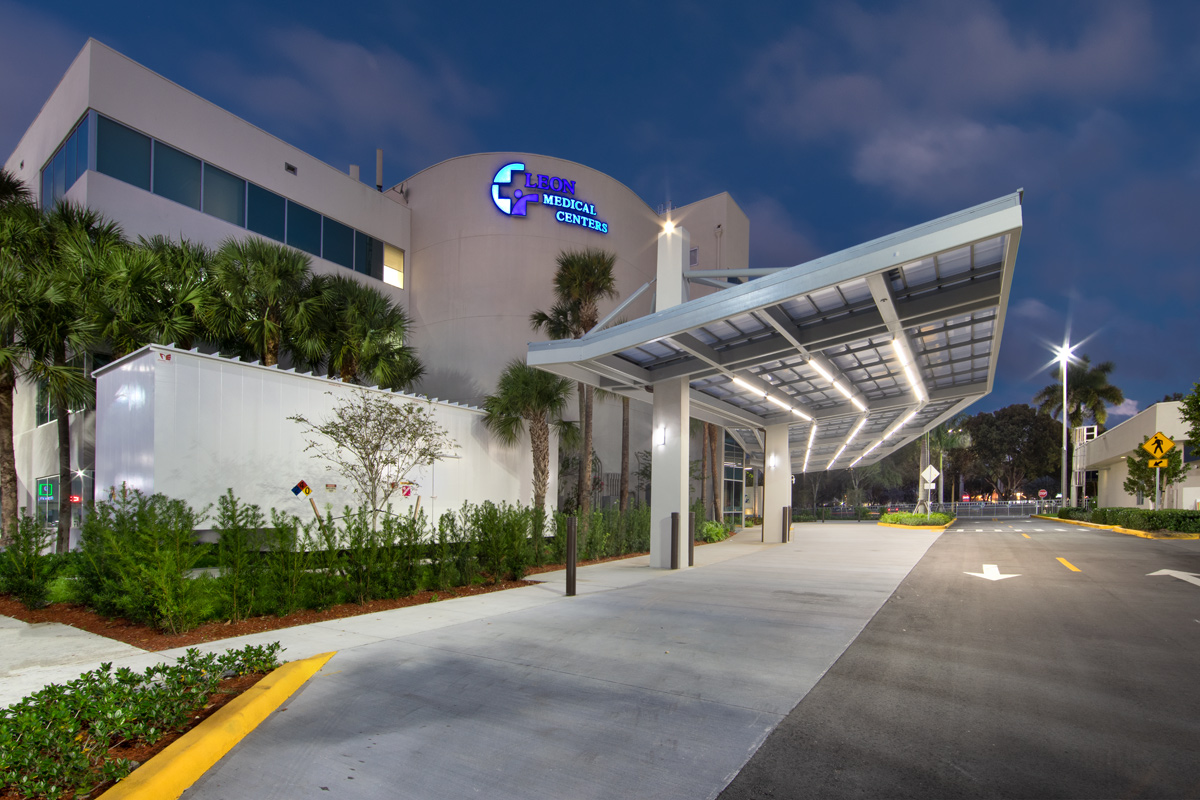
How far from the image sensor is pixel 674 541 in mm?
14148

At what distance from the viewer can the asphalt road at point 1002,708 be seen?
3754 mm

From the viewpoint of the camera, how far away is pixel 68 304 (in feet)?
44.8

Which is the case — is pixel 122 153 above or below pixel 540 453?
above

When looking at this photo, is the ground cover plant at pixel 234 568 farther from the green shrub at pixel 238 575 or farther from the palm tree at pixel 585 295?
the palm tree at pixel 585 295

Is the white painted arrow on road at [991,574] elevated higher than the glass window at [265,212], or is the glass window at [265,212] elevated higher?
the glass window at [265,212]

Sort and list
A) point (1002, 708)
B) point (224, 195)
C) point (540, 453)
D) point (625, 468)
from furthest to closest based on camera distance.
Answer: point (625, 468), point (224, 195), point (540, 453), point (1002, 708)

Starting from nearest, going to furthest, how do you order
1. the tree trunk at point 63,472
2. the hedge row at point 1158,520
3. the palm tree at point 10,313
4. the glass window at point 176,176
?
the palm tree at point 10,313
the tree trunk at point 63,472
the glass window at point 176,176
the hedge row at point 1158,520

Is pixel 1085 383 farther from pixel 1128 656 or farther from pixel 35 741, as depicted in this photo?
pixel 35 741

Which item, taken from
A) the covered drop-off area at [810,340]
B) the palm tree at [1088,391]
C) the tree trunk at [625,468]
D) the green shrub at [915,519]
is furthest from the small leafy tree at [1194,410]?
the palm tree at [1088,391]

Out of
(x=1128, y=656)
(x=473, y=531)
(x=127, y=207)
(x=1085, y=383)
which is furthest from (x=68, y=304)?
(x=1085, y=383)

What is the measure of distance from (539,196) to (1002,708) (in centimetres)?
2621

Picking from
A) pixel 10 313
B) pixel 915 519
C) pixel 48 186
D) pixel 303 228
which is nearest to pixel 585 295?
pixel 303 228

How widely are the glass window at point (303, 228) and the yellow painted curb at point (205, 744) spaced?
68.6 feet

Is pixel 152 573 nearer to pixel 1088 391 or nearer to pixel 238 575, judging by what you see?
pixel 238 575
